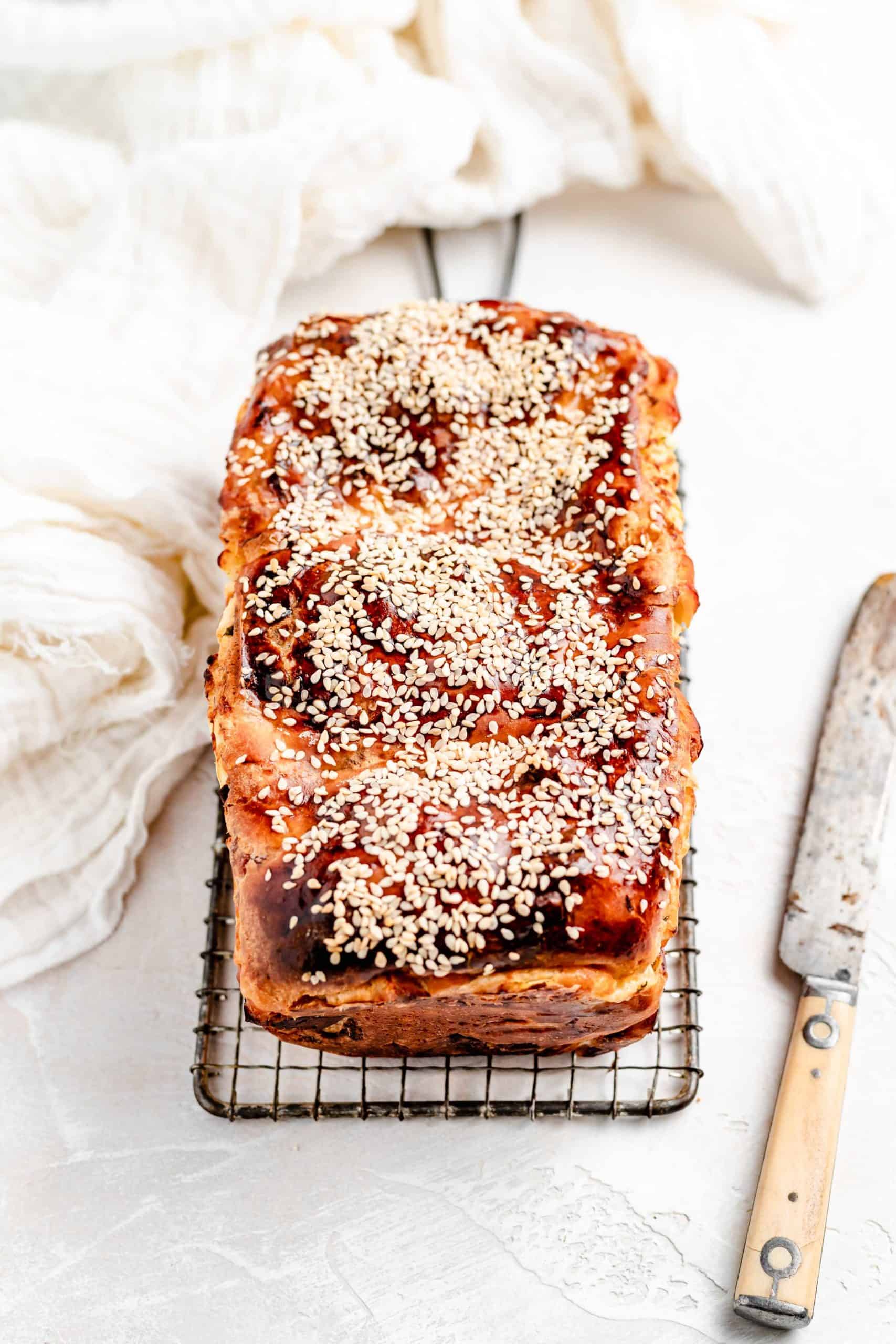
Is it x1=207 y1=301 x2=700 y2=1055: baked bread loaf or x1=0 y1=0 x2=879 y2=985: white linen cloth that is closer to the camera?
x1=207 y1=301 x2=700 y2=1055: baked bread loaf

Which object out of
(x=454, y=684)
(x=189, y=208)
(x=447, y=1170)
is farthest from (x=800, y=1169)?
(x=189, y=208)

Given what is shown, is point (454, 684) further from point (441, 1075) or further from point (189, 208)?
point (189, 208)

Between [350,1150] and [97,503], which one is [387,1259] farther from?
[97,503]

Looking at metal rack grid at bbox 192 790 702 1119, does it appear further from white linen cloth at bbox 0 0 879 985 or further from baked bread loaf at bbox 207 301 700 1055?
white linen cloth at bbox 0 0 879 985

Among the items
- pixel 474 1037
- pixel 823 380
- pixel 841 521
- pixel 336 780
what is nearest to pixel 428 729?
pixel 336 780

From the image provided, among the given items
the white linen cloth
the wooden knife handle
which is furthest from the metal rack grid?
the white linen cloth

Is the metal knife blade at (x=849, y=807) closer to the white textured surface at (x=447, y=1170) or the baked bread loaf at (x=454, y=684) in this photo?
the white textured surface at (x=447, y=1170)
